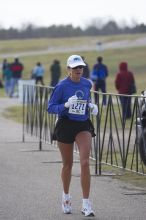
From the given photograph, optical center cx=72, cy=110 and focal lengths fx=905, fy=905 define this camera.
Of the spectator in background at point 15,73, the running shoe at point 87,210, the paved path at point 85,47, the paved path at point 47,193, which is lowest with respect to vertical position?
the paved path at point 47,193

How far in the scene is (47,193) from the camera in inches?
446

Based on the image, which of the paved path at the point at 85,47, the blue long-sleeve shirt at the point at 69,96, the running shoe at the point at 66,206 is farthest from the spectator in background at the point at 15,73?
the paved path at the point at 85,47

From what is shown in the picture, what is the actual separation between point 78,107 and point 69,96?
7.7 inches

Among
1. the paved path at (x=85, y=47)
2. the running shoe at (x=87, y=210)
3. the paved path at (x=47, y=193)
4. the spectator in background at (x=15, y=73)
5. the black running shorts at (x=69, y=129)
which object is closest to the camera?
the running shoe at (x=87, y=210)

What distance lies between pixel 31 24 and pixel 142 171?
501 feet

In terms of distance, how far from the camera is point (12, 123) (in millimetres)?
24062

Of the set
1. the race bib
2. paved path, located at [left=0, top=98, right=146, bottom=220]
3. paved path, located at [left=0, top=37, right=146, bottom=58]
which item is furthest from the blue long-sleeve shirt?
paved path, located at [left=0, top=37, right=146, bottom=58]

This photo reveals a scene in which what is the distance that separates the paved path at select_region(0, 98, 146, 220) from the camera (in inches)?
384

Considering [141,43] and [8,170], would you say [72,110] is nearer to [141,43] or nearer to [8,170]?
[8,170]

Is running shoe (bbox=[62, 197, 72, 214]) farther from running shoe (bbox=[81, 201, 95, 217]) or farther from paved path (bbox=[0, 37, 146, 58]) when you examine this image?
paved path (bbox=[0, 37, 146, 58])

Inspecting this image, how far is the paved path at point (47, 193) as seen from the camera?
9.76 metres

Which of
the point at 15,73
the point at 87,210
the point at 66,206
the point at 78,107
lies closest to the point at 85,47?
the point at 15,73

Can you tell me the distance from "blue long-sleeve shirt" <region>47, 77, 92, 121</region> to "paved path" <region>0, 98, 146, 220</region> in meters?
1.07

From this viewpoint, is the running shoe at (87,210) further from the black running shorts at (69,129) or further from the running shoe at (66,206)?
the black running shorts at (69,129)
